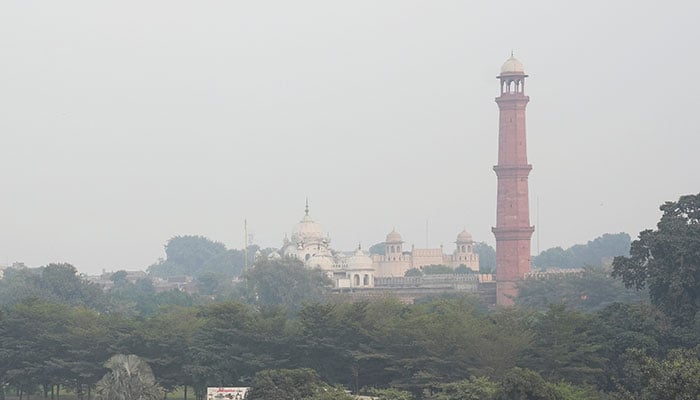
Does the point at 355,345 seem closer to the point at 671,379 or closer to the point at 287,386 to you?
the point at 287,386

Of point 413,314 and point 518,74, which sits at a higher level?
point 518,74

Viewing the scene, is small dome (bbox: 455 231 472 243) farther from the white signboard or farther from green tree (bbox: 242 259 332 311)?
the white signboard

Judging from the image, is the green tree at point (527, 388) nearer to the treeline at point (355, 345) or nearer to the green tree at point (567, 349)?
the treeline at point (355, 345)

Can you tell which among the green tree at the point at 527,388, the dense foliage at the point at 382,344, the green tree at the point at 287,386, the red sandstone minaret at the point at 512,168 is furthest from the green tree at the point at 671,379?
the red sandstone minaret at the point at 512,168

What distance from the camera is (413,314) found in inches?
2463

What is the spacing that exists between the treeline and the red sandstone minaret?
40.1 metres

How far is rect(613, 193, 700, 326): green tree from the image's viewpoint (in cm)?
5677

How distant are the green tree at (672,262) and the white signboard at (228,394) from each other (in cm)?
1621

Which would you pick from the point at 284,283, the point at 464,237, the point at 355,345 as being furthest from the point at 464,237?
the point at 355,345

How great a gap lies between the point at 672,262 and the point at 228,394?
17.4 metres

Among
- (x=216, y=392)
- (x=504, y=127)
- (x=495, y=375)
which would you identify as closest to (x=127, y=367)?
(x=216, y=392)

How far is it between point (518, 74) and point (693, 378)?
73.9 metres

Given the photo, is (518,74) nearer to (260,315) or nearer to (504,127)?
(504,127)

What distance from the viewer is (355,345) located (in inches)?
2351
